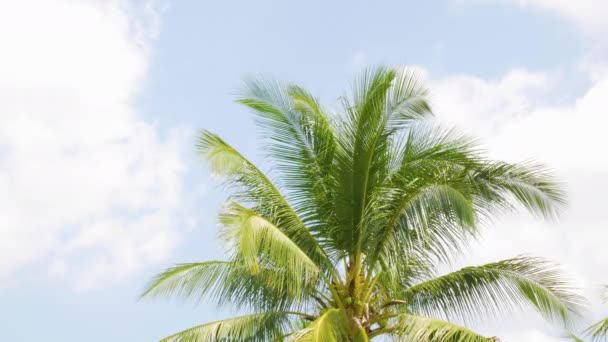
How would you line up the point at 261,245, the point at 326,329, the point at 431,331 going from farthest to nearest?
the point at 261,245
the point at 431,331
the point at 326,329

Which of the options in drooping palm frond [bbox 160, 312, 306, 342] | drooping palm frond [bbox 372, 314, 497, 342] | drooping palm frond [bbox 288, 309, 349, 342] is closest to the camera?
drooping palm frond [bbox 288, 309, 349, 342]

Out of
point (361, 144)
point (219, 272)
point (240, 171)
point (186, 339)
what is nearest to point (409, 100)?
point (361, 144)

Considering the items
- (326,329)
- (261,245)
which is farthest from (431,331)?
(261,245)

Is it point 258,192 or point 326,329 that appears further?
point 258,192

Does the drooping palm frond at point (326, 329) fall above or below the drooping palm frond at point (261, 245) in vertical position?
below

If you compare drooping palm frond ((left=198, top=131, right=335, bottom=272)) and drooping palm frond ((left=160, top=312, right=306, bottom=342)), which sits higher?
drooping palm frond ((left=198, top=131, right=335, bottom=272))

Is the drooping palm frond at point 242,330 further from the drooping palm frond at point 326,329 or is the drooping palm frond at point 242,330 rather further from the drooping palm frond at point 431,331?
the drooping palm frond at point 431,331

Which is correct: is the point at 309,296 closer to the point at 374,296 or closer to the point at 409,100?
the point at 374,296

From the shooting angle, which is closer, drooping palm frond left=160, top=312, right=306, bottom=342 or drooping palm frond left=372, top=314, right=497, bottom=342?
drooping palm frond left=372, top=314, right=497, bottom=342

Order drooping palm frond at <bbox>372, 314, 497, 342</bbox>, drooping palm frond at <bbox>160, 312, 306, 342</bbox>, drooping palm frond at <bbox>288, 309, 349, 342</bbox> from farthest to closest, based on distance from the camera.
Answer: drooping palm frond at <bbox>160, 312, 306, 342</bbox> → drooping palm frond at <bbox>372, 314, 497, 342</bbox> → drooping palm frond at <bbox>288, 309, 349, 342</bbox>

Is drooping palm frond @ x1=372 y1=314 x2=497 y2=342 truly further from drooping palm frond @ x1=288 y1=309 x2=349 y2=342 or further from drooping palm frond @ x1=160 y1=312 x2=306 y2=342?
drooping palm frond @ x1=160 y1=312 x2=306 y2=342

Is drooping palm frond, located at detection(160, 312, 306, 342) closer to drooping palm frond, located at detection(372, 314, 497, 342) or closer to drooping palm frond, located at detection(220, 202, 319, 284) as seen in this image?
drooping palm frond, located at detection(220, 202, 319, 284)

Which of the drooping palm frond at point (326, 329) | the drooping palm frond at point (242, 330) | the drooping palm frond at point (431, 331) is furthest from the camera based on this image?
the drooping palm frond at point (242, 330)

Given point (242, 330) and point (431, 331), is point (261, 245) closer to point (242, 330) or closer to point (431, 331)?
point (242, 330)
